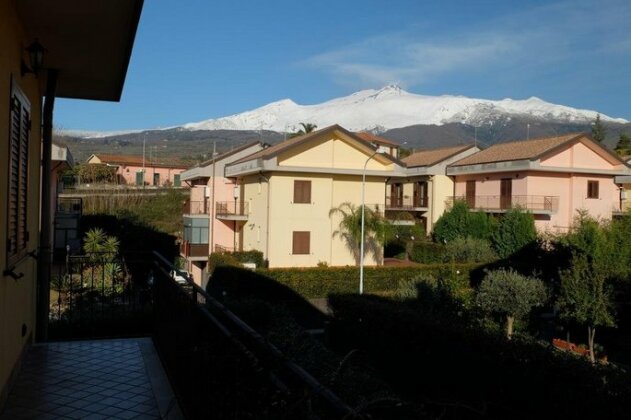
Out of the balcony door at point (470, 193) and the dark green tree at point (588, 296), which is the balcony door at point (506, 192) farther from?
the dark green tree at point (588, 296)

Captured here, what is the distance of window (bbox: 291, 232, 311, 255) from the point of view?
97.7 feet

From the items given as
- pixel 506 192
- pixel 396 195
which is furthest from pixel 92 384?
pixel 396 195

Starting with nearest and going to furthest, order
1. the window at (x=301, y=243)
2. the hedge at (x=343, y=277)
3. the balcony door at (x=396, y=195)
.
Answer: the hedge at (x=343, y=277)
the window at (x=301, y=243)
the balcony door at (x=396, y=195)

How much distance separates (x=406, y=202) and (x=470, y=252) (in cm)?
1072

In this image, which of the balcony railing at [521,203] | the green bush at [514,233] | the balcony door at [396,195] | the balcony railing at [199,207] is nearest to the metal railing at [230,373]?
the green bush at [514,233]

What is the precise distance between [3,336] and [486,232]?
3292cm

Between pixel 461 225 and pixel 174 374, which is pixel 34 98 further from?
pixel 461 225

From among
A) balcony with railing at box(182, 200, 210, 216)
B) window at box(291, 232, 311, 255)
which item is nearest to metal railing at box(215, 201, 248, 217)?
balcony with railing at box(182, 200, 210, 216)

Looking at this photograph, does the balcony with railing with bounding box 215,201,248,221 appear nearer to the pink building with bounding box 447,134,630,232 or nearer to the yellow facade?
the yellow facade

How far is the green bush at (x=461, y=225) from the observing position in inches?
1377

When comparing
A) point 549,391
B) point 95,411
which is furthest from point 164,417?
point 549,391

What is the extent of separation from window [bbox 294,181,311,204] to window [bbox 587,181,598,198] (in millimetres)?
17718

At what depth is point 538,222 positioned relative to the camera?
3456 centimetres

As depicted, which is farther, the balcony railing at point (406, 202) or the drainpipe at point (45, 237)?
the balcony railing at point (406, 202)
